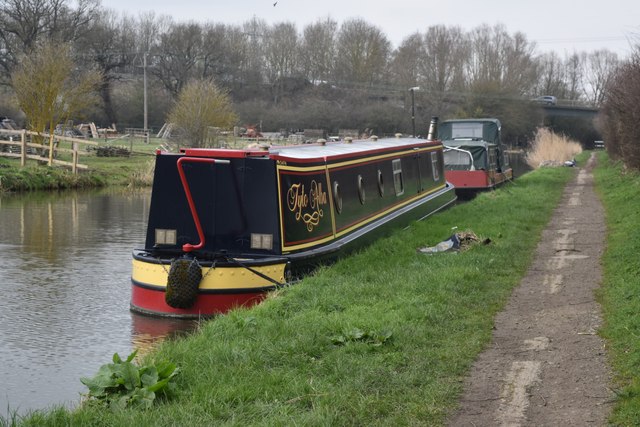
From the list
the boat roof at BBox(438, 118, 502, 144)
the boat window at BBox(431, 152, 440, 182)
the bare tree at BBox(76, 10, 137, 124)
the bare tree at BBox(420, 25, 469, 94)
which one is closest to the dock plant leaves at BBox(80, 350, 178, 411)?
the boat window at BBox(431, 152, 440, 182)

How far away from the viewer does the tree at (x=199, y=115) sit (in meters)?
37.0

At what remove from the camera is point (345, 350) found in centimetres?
706

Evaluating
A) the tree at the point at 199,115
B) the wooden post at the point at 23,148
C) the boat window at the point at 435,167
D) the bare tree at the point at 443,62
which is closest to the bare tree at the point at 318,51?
the bare tree at the point at 443,62

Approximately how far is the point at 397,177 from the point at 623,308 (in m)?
9.08

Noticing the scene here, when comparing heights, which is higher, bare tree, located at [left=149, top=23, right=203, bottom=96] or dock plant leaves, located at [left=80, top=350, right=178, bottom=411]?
bare tree, located at [left=149, top=23, right=203, bottom=96]

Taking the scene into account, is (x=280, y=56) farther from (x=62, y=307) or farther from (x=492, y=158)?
(x=62, y=307)

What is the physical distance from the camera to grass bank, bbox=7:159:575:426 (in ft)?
18.5

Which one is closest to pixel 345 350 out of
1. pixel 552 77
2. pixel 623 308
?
pixel 623 308

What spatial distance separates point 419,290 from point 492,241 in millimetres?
4252

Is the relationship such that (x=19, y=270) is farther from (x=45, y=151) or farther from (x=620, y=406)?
(x=45, y=151)

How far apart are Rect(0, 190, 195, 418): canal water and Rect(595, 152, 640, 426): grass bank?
4.01 meters

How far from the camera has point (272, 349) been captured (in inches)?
278

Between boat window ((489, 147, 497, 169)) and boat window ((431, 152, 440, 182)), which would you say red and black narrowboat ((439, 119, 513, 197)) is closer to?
boat window ((489, 147, 497, 169))

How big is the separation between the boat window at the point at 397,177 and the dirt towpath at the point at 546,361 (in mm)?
5238
